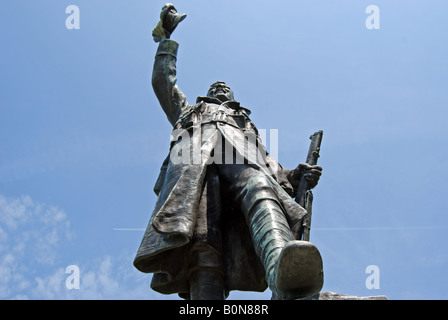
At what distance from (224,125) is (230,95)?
1462mm

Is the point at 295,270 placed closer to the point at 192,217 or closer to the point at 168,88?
the point at 192,217

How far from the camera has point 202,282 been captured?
4.78 m

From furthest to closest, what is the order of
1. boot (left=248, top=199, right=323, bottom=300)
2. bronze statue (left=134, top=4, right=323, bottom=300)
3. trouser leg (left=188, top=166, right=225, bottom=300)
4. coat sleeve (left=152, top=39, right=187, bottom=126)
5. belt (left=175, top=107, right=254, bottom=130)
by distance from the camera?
coat sleeve (left=152, top=39, right=187, bottom=126) < belt (left=175, top=107, right=254, bottom=130) < trouser leg (left=188, top=166, right=225, bottom=300) < bronze statue (left=134, top=4, right=323, bottom=300) < boot (left=248, top=199, right=323, bottom=300)

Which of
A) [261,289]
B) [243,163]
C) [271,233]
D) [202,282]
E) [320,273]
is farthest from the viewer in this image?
[243,163]

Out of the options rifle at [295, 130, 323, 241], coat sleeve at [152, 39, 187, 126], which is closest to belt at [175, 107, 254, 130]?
coat sleeve at [152, 39, 187, 126]

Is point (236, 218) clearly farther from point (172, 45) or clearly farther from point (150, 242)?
point (172, 45)

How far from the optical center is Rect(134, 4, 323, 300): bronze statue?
4004 millimetres

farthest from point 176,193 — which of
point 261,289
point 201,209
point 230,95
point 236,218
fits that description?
point 230,95

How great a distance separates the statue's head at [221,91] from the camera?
7.57 m

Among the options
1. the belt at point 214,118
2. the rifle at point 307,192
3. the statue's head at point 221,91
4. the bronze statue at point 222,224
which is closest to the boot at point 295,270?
the bronze statue at point 222,224

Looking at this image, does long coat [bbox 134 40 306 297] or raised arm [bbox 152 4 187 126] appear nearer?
long coat [bbox 134 40 306 297]

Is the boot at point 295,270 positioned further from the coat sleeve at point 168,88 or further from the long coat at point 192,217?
the coat sleeve at point 168,88

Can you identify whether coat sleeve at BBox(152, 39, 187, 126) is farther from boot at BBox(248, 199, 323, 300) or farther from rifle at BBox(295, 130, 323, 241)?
boot at BBox(248, 199, 323, 300)

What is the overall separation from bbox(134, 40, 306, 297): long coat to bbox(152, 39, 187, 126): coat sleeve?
1.53 ft
